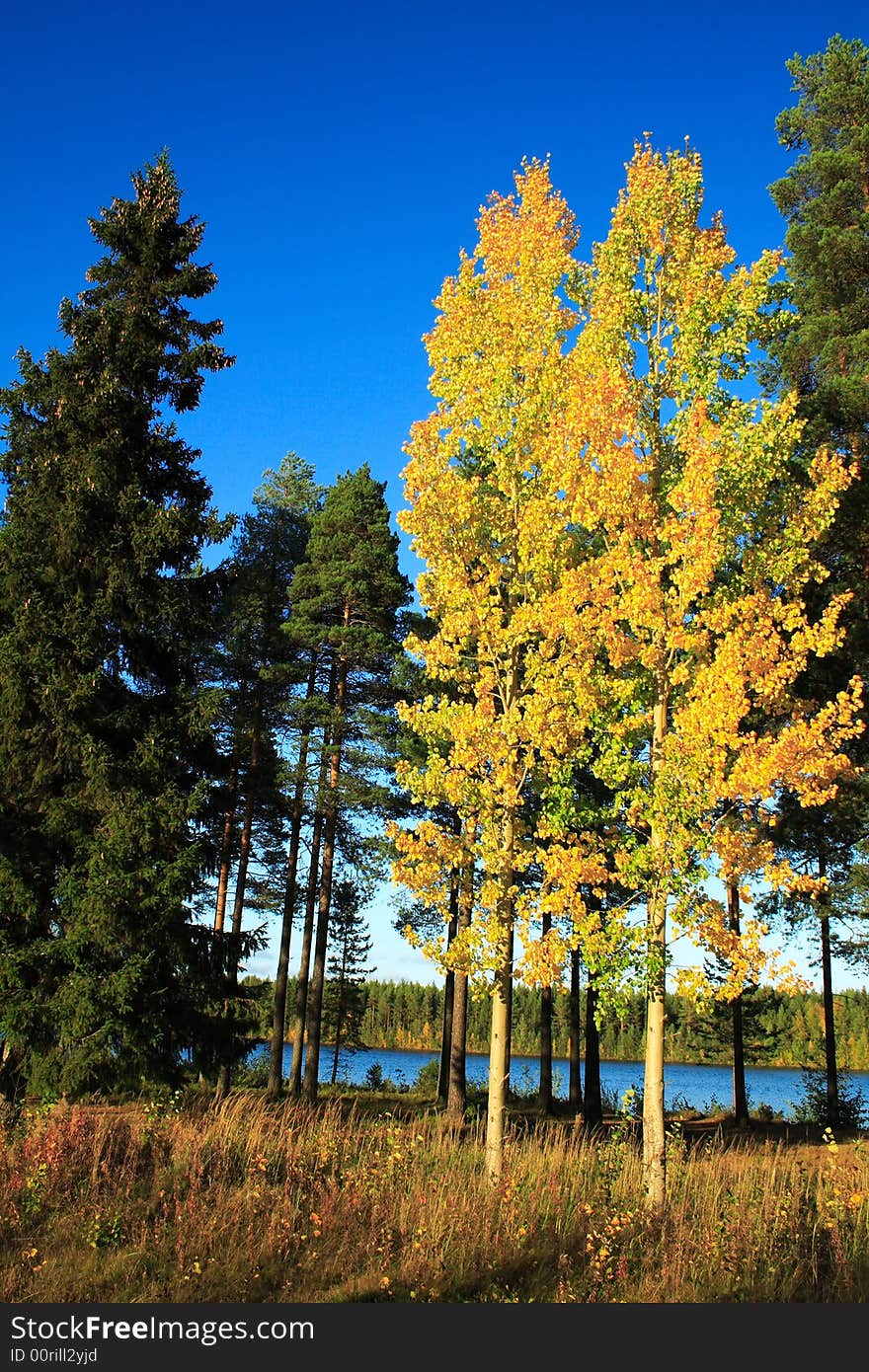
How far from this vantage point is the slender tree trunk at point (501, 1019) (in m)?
10.8

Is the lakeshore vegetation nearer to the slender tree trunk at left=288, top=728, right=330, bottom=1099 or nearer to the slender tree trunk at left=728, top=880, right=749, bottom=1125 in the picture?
the slender tree trunk at left=728, top=880, right=749, bottom=1125

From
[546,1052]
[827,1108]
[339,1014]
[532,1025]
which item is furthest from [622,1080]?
[827,1108]

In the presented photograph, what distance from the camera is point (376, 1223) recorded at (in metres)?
7.52

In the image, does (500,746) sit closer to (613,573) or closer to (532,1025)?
(613,573)

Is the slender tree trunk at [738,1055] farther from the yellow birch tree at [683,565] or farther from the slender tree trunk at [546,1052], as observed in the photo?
the yellow birch tree at [683,565]

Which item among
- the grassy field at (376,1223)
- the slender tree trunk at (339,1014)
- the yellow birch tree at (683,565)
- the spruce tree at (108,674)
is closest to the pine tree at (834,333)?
the yellow birch tree at (683,565)

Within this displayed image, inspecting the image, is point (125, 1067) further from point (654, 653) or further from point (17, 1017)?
point (654, 653)

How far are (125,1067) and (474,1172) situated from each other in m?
5.54

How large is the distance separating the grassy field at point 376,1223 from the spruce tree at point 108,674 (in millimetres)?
3210

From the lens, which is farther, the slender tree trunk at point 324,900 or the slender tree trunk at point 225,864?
the slender tree trunk at point 225,864

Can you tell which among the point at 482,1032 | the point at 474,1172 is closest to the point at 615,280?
the point at 474,1172

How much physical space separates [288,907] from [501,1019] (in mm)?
16020

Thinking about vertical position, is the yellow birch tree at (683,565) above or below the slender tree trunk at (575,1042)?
above

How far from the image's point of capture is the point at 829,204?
64.3 feet
